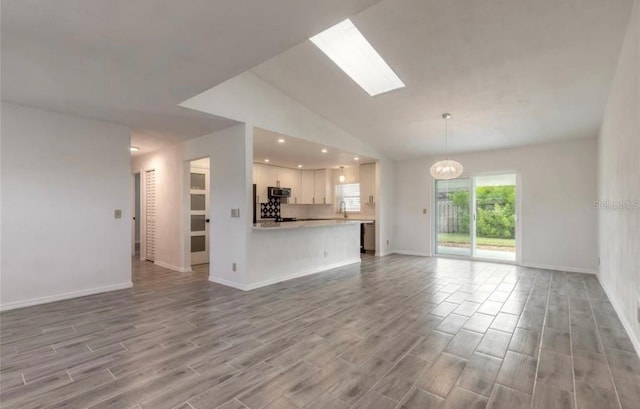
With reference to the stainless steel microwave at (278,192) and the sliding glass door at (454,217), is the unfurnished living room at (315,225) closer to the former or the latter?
the sliding glass door at (454,217)

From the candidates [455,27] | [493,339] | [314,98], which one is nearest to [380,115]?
[314,98]

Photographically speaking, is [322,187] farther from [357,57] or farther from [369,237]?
[357,57]

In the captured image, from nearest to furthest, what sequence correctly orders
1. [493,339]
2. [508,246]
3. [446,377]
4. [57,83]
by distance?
1. [446,377]
2. [493,339]
3. [57,83]
4. [508,246]

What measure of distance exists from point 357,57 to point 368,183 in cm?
431

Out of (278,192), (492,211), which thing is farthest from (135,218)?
(492,211)

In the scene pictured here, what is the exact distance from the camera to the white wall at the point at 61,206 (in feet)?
11.7

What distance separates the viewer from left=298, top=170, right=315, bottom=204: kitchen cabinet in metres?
9.03

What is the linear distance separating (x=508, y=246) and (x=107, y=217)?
7644 mm

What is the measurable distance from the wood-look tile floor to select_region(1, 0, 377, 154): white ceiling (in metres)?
2.49

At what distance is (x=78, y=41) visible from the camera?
2240 millimetres

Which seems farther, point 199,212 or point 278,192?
point 278,192

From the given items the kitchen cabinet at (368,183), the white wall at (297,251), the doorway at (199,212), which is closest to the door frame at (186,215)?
the doorway at (199,212)

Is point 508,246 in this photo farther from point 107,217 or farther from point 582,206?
point 107,217

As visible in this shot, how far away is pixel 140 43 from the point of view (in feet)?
7.49
